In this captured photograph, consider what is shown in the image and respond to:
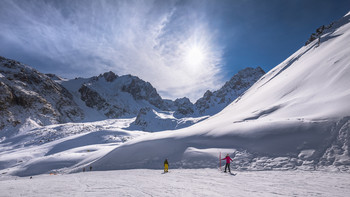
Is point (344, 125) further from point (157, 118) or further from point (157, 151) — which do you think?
point (157, 118)


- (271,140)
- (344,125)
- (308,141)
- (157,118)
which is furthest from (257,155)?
(157,118)

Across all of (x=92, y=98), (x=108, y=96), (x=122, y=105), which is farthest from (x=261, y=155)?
(x=108, y=96)

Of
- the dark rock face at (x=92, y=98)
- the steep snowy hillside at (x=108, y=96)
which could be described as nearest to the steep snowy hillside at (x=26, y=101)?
the dark rock face at (x=92, y=98)

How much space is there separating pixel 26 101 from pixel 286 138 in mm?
102958

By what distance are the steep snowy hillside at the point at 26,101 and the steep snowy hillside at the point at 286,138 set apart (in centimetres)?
7298

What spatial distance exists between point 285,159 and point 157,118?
12199 centimetres

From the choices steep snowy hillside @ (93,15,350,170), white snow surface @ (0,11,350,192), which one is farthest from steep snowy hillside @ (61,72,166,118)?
steep snowy hillside @ (93,15,350,170)

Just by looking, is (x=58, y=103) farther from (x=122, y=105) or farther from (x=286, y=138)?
(x=286, y=138)

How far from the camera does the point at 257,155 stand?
36.7 ft

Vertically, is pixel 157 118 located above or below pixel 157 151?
above

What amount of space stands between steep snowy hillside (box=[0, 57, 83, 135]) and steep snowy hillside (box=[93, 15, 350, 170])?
73.0 m

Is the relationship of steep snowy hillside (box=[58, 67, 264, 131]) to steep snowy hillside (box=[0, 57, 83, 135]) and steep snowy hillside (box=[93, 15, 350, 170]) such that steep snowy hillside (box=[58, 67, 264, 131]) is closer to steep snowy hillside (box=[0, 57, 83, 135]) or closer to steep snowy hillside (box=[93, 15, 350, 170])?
steep snowy hillside (box=[0, 57, 83, 135])

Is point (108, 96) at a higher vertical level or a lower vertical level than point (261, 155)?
higher

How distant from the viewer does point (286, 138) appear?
36.5 feet
